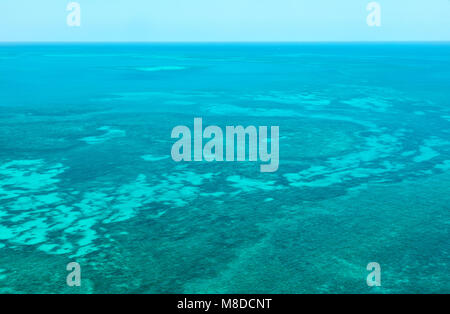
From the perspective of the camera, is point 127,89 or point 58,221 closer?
point 58,221

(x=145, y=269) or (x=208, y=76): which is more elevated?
(x=208, y=76)

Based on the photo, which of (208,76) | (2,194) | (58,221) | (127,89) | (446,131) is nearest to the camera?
(58,221)

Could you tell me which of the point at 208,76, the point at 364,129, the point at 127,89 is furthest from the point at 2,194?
the point at 208,76

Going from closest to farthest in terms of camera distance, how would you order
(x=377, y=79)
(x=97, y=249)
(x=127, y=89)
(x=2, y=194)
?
(x=97, y=249)
(x=2, y=194)
(x=127, y=89)
(x=377, y=79)

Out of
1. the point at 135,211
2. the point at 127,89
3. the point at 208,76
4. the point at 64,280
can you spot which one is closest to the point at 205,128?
the point at 135,211

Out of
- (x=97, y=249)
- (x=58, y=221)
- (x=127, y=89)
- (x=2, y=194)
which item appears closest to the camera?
(x=97, y=249)

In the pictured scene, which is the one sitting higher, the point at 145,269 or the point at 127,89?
the point at 127,89

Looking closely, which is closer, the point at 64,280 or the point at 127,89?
the point at 64,280

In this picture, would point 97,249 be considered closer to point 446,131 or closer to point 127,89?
point 446,131
